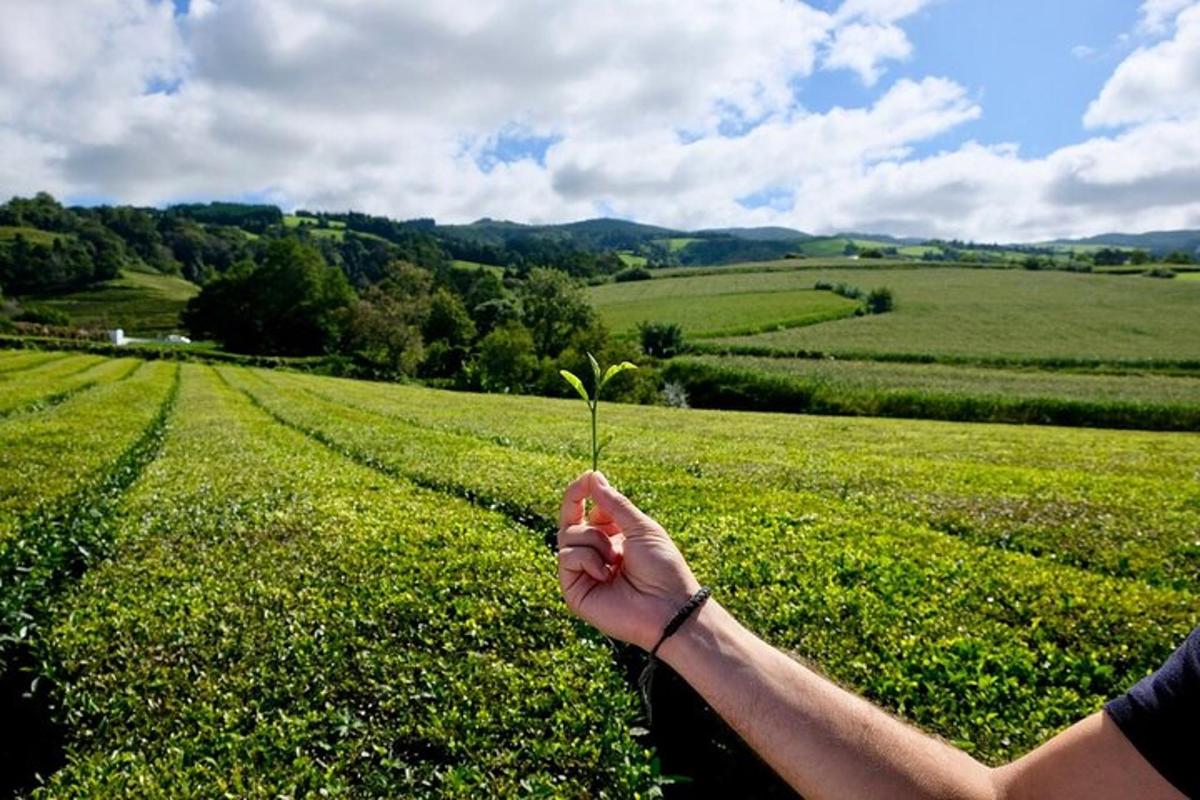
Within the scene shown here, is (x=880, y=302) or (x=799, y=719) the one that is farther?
(x=880, y=302)

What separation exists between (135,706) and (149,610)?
203 centimetres

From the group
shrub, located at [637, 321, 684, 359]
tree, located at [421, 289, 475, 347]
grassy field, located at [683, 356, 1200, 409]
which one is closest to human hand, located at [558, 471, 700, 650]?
grassy field, located at [683, 356, 1200, 409]

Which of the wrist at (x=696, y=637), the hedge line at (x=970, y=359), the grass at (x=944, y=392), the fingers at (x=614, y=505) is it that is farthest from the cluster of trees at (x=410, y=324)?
the wrist at (x=696, y=637)

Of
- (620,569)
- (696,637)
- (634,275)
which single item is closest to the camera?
(696,637)

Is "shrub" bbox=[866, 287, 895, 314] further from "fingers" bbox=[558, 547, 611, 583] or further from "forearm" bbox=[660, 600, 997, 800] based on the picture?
"forearm" bbox=[660, 600, 997, 800]

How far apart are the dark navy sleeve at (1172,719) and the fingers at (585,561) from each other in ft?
5.25

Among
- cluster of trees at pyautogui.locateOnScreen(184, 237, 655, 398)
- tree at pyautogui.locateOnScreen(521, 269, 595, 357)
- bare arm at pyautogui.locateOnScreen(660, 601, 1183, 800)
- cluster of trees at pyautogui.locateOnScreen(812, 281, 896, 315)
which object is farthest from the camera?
cluster of trees at pyautogui.locateOnScreen(812, 281, 896, 315)

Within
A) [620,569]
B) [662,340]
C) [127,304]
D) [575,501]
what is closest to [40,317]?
[127,304]

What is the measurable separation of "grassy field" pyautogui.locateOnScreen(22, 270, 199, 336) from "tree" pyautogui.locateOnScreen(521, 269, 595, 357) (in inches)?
3070

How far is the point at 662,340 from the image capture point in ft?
259

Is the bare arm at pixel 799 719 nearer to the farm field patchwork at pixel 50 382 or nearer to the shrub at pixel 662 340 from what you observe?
the farm field patchwork at pixel 50 382

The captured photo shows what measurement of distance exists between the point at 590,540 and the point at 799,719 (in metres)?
0.95

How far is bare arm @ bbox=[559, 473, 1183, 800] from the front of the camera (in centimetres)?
202

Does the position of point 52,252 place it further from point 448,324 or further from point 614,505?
point 614,505
